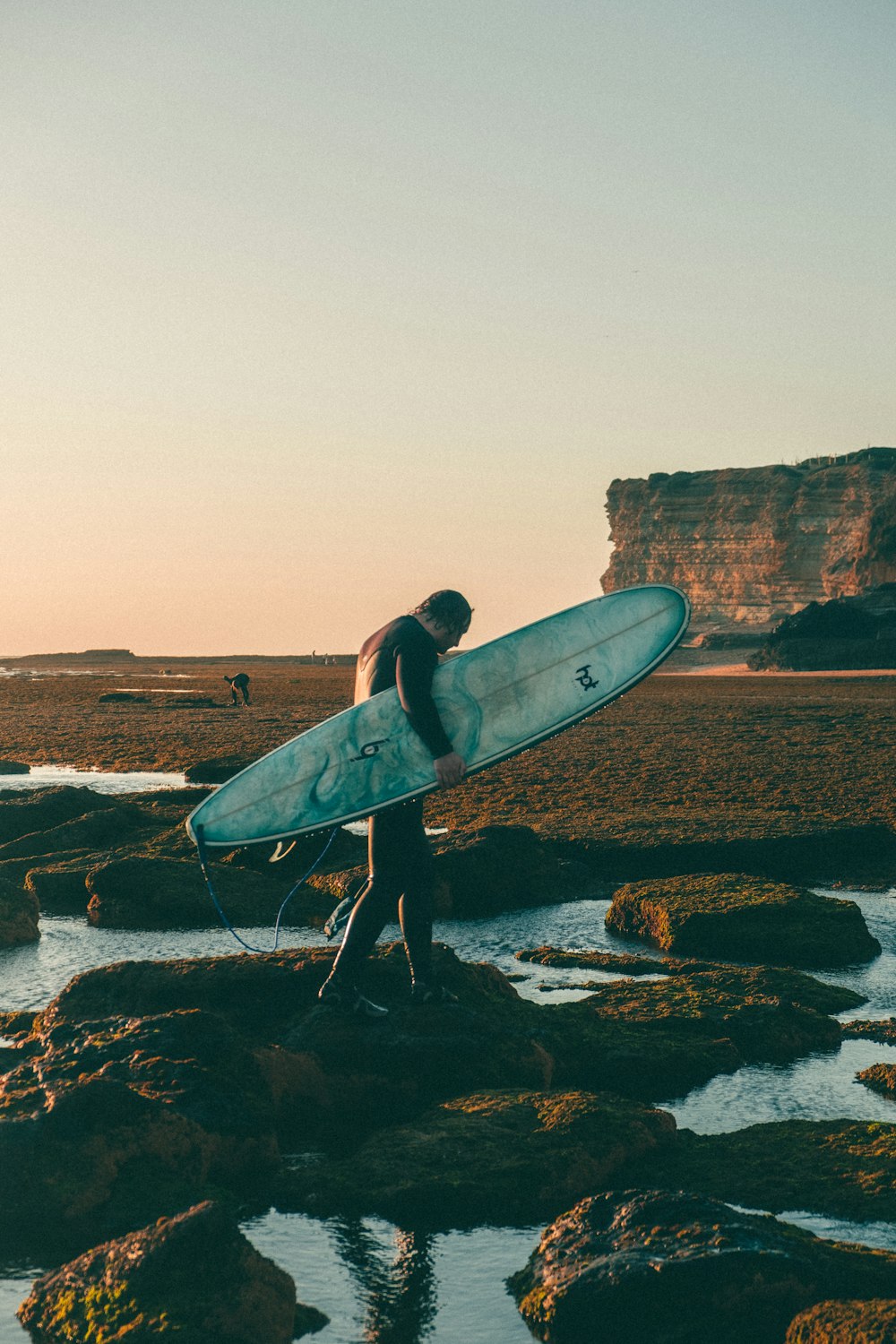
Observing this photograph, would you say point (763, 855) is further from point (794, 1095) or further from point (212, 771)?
point (212, 771)

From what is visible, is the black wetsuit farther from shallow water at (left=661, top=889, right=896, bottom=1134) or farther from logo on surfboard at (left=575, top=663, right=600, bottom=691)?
shallow water at (left=661, top=889, right=896, bottom=1134)

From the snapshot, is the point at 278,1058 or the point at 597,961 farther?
the point at 597,961

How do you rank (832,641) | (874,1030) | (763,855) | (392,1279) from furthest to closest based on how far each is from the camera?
1. (832,641)
2. (763,855)
3. (874,1030)
4. (392,1279)

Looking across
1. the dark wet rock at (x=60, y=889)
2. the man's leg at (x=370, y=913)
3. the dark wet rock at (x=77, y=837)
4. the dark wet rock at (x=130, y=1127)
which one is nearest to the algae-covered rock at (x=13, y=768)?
the dark wet rock at (x=77, y=837)

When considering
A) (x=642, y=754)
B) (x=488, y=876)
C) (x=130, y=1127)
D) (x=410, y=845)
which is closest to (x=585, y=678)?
(x=410, y=845)

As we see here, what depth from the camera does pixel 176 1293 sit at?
354 cm

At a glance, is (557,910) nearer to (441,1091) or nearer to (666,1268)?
(441,1091)

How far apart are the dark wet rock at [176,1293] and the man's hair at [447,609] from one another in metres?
2.98

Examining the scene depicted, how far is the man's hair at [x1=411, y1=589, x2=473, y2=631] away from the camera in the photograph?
598 centimetres

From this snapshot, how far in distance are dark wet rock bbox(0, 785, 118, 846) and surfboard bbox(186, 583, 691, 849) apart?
7.33 meters

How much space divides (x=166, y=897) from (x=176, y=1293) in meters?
6.61

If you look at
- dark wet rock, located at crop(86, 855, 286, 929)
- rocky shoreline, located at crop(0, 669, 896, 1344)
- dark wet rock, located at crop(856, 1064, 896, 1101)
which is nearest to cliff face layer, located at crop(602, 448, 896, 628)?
dark wet rock, located at crop(86, 855, 286, 929)

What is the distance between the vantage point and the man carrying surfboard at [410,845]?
5.82 m

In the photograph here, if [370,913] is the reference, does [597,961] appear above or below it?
below
